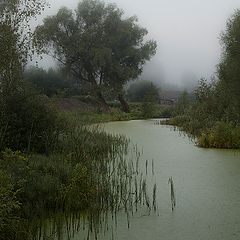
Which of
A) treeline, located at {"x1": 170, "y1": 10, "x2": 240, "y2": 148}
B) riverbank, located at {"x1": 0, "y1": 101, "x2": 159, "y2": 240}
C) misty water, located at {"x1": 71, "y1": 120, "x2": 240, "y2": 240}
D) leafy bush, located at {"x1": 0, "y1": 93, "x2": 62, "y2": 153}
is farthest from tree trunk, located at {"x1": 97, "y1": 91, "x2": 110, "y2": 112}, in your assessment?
riverbank, located at {"x1": 0, "y1": 101, "x2": 159, "y2": 240}

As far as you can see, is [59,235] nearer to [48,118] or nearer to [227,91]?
[48,118]

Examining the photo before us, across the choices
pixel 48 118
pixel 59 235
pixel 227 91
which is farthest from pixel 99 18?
pixel 59 235

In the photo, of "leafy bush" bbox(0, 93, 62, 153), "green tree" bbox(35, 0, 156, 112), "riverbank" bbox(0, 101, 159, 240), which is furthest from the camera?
"green tree" bbox(35, 0, 156, 112)

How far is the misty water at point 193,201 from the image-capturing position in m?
3.82

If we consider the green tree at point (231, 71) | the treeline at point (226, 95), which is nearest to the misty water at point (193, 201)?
the treeline at point (226, 95)

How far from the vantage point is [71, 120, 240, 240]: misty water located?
3.82 meters

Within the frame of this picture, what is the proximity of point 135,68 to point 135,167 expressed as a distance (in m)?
20.5

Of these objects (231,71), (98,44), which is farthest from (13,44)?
(98,44)

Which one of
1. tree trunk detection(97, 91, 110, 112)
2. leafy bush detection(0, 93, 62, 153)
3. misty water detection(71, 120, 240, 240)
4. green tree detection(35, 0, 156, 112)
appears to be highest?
green tree detection(35, 0, 156, 112)

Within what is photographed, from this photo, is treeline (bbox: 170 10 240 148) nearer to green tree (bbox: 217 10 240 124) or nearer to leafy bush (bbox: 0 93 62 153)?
green tree (bbox: 217 10 240 124)

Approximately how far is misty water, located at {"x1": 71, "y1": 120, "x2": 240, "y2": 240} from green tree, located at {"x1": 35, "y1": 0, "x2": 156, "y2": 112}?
1750 centimetres

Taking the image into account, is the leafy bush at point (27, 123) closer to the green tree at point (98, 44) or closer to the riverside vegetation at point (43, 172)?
the riverside vegetation at point (43, 172)

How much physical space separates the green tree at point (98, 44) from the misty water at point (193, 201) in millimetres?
17499

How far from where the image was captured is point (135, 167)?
6.84m
